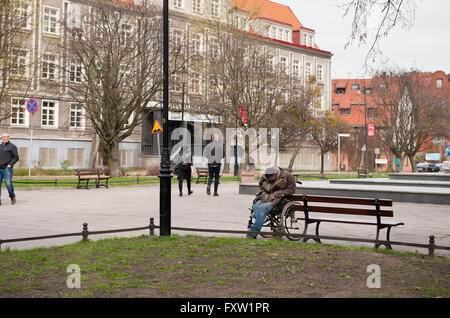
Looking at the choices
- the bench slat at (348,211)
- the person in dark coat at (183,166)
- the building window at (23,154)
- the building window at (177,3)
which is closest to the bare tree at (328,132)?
the building window at (177,3)

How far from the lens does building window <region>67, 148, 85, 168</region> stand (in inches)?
1671

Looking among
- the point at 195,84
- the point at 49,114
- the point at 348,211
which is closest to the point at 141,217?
the point at 348,211

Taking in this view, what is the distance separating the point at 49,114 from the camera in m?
41.9

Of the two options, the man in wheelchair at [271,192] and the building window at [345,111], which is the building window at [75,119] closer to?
the man in wheelchair at [271,192]

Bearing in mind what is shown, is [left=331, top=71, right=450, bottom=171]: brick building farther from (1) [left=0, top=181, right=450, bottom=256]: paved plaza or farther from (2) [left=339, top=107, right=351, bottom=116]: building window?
(1) [left=0, top=181, right=450, bottom=256]: paved plaza

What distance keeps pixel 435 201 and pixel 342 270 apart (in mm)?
11555

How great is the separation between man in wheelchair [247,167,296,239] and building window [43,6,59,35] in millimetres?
37118

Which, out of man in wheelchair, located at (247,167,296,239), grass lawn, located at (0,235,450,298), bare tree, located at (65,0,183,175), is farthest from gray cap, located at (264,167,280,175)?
bare tree, located at (65,0,183,175)

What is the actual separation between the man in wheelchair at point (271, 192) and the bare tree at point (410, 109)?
1883 inches

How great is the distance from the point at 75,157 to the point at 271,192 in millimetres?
36200

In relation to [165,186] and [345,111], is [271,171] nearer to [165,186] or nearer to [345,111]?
[165,186]

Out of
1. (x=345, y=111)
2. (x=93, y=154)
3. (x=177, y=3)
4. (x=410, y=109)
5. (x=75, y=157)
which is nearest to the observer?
(x=93, y=154)
